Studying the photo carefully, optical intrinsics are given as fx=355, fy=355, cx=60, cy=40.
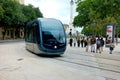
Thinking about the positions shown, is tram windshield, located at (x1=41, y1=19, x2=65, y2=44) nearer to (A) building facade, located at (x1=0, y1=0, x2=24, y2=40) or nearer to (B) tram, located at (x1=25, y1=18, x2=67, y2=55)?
(B) tram, located at (x1=25, y1=18, x2=67, y2=55)

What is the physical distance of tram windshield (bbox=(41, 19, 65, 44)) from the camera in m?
25.7

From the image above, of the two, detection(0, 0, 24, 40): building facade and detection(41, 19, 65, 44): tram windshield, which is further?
detection(0, 0, 24, 40): building facade

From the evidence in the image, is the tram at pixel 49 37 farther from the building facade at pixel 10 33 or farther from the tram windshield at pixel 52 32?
the building facade at pixel 10 33

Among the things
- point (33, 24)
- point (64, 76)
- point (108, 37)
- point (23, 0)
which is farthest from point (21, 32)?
point (64, 76)

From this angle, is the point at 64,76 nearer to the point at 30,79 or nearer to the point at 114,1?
→ the point at 30,79

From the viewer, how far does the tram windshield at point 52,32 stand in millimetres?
25703

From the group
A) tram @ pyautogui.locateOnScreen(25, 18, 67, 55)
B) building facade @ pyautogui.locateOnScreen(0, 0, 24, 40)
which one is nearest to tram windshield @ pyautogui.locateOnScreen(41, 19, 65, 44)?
tram @ pyautogui.locateOnScreen(25, 18, 67, 55)

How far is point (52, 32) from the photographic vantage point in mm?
25891

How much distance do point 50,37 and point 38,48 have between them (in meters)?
1.20

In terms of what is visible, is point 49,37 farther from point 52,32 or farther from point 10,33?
point 10,33

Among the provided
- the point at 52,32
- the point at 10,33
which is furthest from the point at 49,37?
the point at 10,33

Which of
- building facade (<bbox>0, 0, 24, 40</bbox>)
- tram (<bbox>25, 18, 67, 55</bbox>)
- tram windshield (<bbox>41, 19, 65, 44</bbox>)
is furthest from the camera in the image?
building facade (<bbox>0, 0, 24, 40</bbox>)

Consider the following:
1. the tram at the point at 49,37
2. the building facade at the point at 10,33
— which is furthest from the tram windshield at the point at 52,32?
the building facade at the point at 10,33

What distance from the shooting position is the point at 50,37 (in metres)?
25.7
